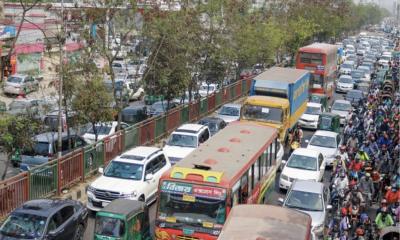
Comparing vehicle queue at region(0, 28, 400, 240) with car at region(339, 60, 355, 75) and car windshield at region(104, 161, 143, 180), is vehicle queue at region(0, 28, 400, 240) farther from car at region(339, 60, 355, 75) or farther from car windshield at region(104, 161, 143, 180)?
car at region(339, 60, 355, 75)

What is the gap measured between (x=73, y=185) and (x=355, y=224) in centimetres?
918

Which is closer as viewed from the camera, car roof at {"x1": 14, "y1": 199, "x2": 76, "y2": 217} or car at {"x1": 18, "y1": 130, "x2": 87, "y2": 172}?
car roof at {"x1": 14, "y1": 199, "x2": 76, "y2": 217}

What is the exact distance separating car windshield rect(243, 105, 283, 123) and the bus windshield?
1158 centimetres

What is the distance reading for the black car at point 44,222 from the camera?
13383 millimetres

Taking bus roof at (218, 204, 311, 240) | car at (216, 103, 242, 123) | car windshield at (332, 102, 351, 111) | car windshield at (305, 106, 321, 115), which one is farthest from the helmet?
car windshield at (332, 102, 351, 111)

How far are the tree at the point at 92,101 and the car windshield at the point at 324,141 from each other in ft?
29.8

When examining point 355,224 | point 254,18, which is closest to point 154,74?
point 355,224

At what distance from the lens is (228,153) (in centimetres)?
1561

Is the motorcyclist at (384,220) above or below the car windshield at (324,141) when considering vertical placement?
above

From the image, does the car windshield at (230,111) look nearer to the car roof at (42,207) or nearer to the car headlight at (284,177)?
the car headlight at (284,177)

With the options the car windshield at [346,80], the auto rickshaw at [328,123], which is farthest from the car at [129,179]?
the car windshield at [346,80]

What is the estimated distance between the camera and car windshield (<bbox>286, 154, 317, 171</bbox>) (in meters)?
21.1

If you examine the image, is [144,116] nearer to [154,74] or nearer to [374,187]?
[154,74]

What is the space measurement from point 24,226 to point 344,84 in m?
38.6
